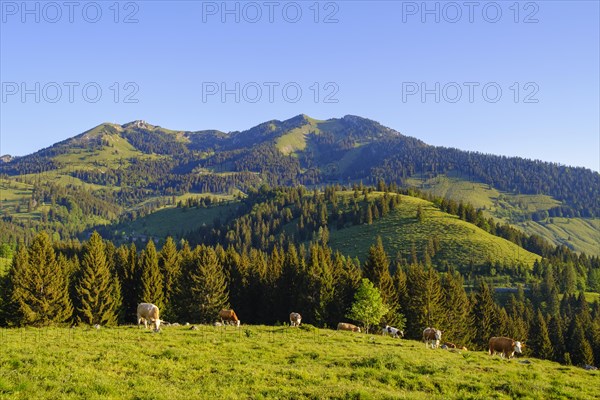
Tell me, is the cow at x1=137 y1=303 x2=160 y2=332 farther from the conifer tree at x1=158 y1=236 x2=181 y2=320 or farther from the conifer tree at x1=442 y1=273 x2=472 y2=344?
the conifer tree at x1=442 y1=273 x2=472 y2=344

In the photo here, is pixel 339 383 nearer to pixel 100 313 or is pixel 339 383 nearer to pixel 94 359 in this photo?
pixel 94 359

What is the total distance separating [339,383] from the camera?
67.7ft

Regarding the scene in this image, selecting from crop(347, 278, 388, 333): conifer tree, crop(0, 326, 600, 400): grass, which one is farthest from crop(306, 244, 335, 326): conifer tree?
crop(0, 326, 600, 400): grass

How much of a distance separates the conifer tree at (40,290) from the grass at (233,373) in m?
26.8

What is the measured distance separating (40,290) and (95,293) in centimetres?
737

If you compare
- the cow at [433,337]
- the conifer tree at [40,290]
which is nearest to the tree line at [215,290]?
the conifer tree at [40,290]

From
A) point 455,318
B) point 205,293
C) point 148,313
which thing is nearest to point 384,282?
point 455,318

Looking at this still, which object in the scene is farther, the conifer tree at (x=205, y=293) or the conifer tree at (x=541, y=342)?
the conifer tree at (x=541, y=342)

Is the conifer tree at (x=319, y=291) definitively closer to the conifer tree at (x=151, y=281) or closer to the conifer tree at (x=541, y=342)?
the conifer tree at (x=151, y=281)

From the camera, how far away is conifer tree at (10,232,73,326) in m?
55.3

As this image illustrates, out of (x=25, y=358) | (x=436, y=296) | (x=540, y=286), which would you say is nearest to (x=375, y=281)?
(x=436, y=296)

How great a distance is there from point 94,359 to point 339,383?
13298 millimetres

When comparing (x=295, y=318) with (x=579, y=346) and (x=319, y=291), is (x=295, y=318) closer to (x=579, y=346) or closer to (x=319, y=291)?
(x=319, y=291)

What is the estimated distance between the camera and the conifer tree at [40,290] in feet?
181
